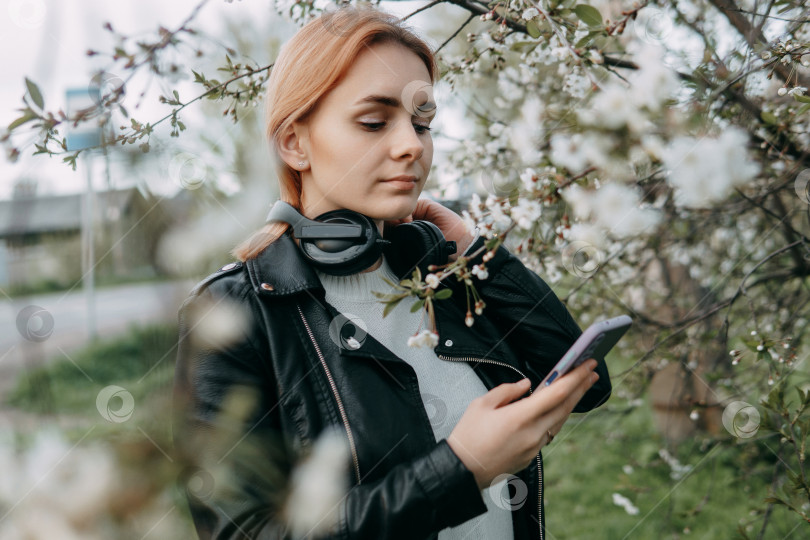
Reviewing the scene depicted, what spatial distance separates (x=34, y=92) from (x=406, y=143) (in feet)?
2.55

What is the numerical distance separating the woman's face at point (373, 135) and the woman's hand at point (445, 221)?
206mm

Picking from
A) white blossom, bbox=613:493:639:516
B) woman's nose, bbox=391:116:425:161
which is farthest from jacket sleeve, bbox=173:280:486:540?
white blossom, bbox=613:493:639:516

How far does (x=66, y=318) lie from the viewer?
416 mm

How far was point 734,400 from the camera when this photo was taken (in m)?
2.68

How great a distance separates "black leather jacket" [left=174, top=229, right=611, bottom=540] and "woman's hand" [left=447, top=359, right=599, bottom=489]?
3 cm

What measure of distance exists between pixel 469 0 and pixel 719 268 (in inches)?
89.0

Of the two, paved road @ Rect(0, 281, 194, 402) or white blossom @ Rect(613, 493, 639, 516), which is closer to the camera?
paved road @ Rect(0, 281, 194, 402)

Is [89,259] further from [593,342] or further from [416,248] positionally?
[416,248]

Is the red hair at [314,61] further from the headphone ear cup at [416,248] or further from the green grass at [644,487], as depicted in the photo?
the green grass at [644,487]

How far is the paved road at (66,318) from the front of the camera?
0.39 metres

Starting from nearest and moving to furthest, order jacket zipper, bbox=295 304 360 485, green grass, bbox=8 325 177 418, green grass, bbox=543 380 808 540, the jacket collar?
green grass, bbox=8 325 177 418 < jacket zipper, bbox=295 304 360 485 < the jacket collar < green grass, bbox=543 380 808 540

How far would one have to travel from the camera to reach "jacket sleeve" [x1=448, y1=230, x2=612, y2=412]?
55.6 inches

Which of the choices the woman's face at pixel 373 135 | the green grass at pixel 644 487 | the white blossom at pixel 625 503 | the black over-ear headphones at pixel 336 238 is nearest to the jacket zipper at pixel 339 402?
the black over-ear headphones at pixel 336 238

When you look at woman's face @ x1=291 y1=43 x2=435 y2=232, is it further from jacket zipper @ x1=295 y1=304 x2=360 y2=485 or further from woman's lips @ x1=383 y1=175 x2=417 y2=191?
jacket zipper @ x1=295 y1=304 x2=360 y2=485
